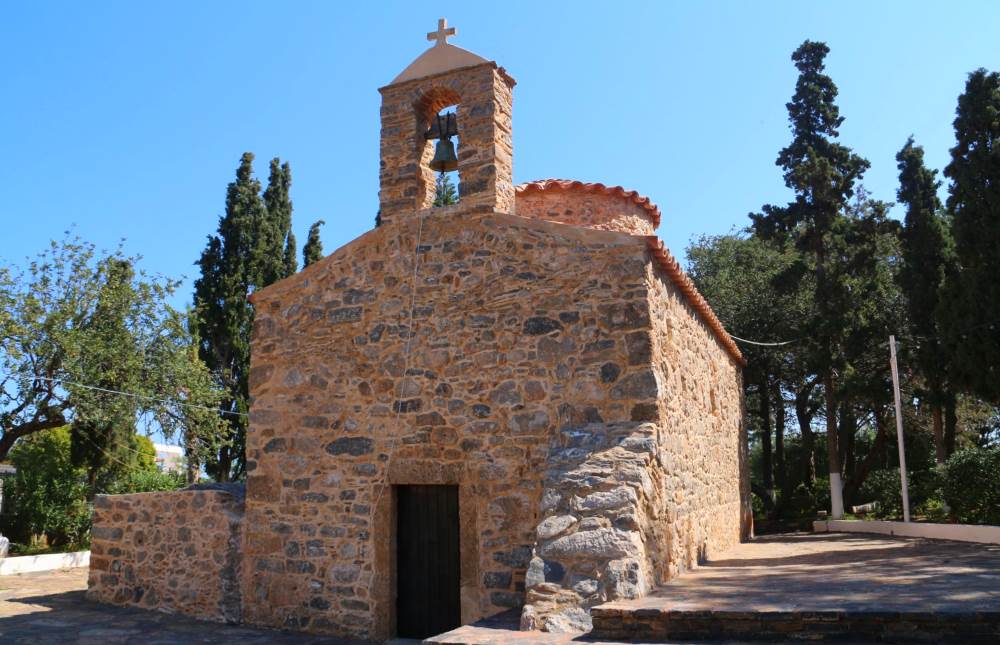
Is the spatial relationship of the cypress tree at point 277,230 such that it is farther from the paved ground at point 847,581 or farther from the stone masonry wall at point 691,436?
the paved ground at point 847,581

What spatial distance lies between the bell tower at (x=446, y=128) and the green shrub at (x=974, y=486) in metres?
9.89

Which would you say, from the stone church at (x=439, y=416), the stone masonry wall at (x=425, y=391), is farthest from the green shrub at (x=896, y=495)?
the stone masonry wall at (x=425, y=391)

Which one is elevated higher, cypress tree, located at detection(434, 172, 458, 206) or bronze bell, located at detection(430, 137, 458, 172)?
cypress tree, located at detection(434, 172, 458, 206)

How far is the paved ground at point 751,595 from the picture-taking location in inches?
211

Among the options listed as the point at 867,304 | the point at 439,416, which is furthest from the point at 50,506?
the point at 867,304

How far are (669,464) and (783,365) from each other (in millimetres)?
17178

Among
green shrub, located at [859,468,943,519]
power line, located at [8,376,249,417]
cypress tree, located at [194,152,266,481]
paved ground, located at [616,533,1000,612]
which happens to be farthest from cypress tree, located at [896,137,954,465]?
cypress tree, located at [194,152,266,481]

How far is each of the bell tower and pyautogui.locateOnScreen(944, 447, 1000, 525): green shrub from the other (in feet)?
32.4

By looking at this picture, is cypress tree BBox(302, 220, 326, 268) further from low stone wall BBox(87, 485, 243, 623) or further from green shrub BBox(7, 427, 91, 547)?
low stone wall BBox(87, 485, 243, 623)

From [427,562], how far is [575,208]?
5637 millimetres

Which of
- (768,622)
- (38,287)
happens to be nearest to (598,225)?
(768,622)

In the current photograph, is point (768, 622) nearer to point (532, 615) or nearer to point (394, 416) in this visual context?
point (532, 615)

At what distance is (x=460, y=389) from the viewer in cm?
790

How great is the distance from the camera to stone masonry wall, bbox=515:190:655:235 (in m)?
11.1
